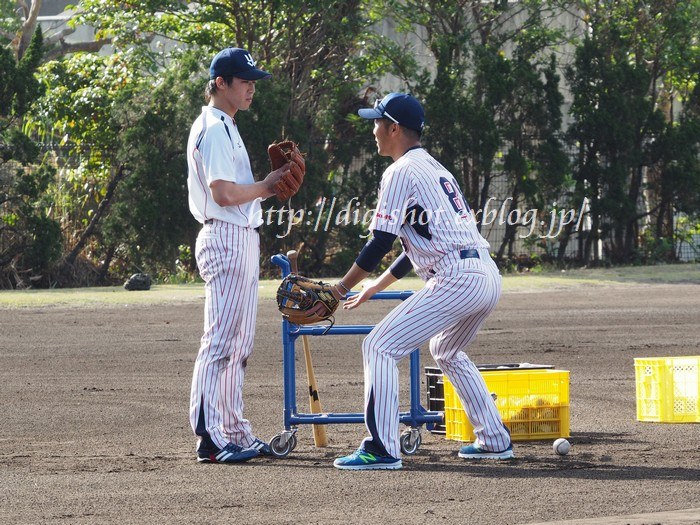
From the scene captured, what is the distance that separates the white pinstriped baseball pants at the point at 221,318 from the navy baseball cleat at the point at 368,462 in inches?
30.3

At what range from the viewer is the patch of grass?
18391mm

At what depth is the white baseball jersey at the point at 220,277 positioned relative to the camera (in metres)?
7.16

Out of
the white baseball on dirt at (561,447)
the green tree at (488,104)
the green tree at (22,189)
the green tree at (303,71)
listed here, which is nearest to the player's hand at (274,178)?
the white baseball on dirt at (561,447)

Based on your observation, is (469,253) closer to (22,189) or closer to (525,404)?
(525,404)

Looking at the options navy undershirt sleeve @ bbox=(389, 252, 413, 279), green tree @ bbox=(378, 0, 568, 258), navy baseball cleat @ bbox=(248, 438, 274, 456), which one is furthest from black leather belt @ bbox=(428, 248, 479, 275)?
green tree @ bbox=(378, 0, 568, 258)

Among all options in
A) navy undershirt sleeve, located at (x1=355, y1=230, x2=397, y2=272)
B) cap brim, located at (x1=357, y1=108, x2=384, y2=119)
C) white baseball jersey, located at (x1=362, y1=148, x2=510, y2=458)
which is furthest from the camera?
cap brim, located at (x1=357, y1=108, x2=384, y2=119)

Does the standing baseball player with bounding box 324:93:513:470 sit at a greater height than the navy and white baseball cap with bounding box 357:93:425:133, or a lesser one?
lesser

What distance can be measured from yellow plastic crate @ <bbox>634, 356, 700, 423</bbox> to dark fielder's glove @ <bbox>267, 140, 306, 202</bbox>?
111 inches

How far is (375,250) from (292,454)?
158cm

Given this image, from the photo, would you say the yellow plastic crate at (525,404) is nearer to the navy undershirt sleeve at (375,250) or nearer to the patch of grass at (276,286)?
the navy undershirt sleeve at (375,250)

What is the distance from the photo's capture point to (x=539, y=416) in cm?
A: 808

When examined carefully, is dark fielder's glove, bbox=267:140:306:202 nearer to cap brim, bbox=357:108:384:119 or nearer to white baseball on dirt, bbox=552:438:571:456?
cap brim, bbox=357:108:384:119

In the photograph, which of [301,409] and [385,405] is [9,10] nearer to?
[301,409]

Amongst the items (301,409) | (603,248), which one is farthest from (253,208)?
(603,248)
